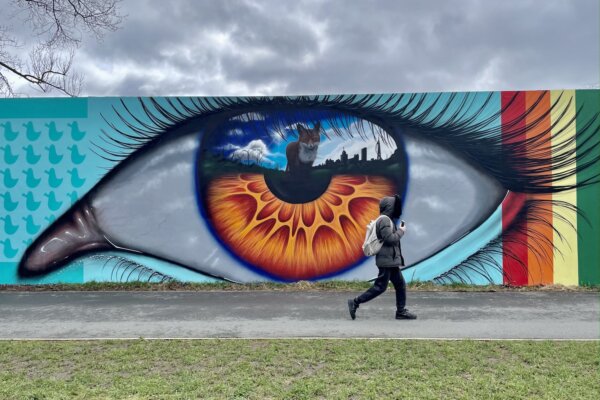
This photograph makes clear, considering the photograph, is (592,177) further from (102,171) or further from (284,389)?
(102,171)

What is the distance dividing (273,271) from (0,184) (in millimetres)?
5641

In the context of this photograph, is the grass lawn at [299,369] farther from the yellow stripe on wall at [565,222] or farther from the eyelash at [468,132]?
the eyelash at [468,132]

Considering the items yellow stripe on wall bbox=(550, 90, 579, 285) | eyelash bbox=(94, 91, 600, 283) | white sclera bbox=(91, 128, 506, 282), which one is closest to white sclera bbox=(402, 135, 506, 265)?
white sclera bbox=(91, 128, 506, 282)

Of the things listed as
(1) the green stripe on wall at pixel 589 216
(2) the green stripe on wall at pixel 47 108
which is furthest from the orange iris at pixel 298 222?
(1) the green stripe on wall at pixel 589 216

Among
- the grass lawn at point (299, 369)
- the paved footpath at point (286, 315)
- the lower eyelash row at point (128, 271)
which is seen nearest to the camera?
the grass lawn at point (299, 369)

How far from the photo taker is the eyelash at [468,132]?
8.43 metres

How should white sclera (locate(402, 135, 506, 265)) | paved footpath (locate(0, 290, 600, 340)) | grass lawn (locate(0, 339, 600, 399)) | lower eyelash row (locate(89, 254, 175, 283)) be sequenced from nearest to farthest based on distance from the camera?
grass lawn (locate(0, 339, 600, 399)) → paved footpath (locate(0, 290, 600, 340)) → white sclera (locate(402, 135, 506, 265)) → lower eyelash row (locate(89, 254, 175, 283))

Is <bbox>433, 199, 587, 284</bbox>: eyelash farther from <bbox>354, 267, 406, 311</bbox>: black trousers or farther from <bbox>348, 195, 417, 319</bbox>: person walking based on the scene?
<bbox>348, 195, 417, 319</bbox>: person walking

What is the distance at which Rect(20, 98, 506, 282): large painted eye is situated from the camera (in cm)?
859

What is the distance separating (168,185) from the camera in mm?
8711

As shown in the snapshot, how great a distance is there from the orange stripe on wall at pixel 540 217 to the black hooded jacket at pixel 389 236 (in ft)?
12.7

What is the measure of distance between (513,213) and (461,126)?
1926 mm

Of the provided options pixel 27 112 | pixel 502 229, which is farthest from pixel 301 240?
pixel 27 112

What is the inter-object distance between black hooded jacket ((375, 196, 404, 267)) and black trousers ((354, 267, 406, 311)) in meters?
0.12
